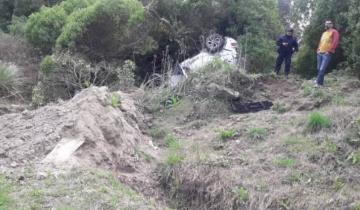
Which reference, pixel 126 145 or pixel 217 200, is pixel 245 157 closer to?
pixel 217 200

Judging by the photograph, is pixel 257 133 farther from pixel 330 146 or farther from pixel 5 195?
pixel 5 195

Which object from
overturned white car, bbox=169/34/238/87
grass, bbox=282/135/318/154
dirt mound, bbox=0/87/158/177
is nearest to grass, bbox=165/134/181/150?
dirt mound, bbox=0/87/158/177

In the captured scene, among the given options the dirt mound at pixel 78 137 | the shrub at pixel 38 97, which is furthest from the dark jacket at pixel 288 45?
the shrub at pixel 38 97

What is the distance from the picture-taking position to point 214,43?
15.9m

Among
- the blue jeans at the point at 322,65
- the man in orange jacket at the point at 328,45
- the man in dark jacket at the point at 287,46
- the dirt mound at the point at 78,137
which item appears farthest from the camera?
the man in dark jacket at the point at 287,46

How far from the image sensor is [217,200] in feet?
27.2

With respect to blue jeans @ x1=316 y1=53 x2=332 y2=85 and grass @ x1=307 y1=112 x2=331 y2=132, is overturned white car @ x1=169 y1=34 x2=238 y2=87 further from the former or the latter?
grass @ x1=307 y1=112 x2=331 y2=132

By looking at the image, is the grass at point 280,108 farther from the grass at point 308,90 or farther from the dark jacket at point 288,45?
the dark jacket at point 288,45

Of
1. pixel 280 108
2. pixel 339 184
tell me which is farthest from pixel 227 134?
pixel 339 184

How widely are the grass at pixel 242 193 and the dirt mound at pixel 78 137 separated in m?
1.55

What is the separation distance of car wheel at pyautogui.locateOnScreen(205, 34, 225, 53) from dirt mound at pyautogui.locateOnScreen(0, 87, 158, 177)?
5878 mm

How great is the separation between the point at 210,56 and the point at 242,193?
271 inches

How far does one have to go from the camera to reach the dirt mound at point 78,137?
26.0 ft

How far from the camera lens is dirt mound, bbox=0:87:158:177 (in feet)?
26.0
